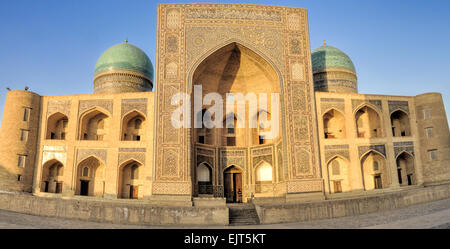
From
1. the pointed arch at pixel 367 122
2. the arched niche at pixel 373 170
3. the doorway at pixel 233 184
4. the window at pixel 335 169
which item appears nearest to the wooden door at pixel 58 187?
the doorway at pixel 233 184

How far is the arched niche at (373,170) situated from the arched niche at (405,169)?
3.53ft

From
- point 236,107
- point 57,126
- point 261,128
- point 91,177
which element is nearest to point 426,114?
point 261,128

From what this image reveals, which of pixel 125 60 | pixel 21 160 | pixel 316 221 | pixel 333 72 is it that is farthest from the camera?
pixel 333 72

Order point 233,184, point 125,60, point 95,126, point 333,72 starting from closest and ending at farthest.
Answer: point 233,184, point 95,126, point 125,60, point 333,72

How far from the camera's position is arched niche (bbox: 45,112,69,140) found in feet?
49.3

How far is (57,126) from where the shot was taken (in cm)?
1566

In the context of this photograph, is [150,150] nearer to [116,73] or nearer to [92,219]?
[92,219]

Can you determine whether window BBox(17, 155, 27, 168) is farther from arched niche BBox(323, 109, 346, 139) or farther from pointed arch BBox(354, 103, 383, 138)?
pointed arch BBox(354, 103, 383, 138)

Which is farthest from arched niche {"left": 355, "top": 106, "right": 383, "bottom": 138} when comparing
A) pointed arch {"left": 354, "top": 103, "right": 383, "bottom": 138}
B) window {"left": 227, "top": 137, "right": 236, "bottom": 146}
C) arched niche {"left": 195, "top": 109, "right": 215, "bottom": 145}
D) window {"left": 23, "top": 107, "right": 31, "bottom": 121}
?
window {"left": 23, "top": 107, "right": 31, "bottom": 121}

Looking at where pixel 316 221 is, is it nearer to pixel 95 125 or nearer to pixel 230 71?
pixel 230 71

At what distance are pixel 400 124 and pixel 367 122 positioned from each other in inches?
65.3

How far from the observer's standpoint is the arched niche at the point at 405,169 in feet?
50.5

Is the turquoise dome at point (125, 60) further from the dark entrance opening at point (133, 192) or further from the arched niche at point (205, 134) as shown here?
the dark entrance opening at point (133, 192)

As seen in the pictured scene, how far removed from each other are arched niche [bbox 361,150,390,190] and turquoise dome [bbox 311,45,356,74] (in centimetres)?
595
